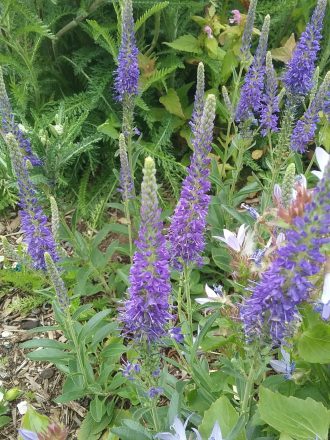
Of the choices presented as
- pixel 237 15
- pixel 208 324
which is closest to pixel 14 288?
pixel 208 324

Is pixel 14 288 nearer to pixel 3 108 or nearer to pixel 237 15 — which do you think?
pixel 3 108

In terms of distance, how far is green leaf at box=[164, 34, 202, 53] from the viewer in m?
4.38

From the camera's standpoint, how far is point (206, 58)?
451 centimetres

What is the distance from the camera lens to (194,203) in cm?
A: 204

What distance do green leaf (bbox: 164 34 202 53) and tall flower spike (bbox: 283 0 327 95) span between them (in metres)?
1.39

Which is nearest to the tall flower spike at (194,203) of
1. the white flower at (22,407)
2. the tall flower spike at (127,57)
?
the tall flower spike at (127,57)

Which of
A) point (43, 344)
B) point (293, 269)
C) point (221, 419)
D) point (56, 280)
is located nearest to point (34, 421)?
point (43, 344)

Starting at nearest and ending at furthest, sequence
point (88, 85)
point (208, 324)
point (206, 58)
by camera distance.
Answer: point (208, 324) < point (206, 58) < point (88, 85)

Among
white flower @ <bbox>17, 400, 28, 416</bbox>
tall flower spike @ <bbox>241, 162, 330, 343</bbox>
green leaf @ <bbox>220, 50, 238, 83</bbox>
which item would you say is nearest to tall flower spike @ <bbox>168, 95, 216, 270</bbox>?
tall flower spike @ <bbox>241, 162, 330, 343</bbox>

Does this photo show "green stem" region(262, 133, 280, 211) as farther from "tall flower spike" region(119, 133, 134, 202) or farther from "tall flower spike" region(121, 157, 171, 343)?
"tall flower spike" region(121, 157, 171, 343)

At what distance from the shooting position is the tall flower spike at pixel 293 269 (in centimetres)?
133

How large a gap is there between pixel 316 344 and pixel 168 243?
2.70ft

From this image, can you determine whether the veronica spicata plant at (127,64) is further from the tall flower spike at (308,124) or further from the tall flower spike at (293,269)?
the tall flower spike at (293,269)

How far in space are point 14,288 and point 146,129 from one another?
1982mm
